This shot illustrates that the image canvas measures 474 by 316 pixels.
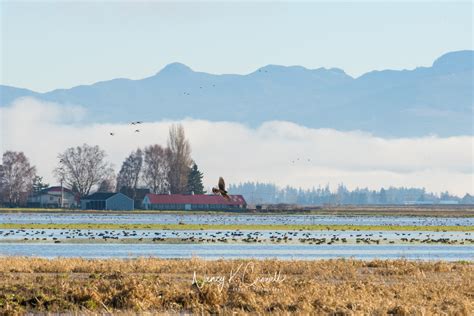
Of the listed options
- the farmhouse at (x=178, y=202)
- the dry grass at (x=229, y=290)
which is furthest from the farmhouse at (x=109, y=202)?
the dry grass at (x=229, y=290)

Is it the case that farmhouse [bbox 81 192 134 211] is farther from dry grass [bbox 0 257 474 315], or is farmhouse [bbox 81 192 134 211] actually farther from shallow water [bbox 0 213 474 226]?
dry grass [bbox 0 257 474 315]

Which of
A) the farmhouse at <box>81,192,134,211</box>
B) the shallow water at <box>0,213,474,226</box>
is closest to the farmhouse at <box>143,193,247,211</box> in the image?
the farmhouse at <box>81,192,134,211</box>

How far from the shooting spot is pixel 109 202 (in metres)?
191

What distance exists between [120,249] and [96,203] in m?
131

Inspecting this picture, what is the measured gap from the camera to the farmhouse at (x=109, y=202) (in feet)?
627

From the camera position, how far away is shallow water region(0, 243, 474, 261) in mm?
56656

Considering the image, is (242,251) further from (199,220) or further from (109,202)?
(109,202)

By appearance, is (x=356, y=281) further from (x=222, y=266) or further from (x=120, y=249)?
(x=120, y=249)

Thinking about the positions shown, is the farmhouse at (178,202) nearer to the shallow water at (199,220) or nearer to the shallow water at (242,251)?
the shallow water at (199,220)

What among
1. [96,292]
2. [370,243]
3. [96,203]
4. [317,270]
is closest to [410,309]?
[96,292]

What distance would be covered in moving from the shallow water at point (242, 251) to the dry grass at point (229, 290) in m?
15.1

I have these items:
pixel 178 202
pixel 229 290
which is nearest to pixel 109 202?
pixel 178 202

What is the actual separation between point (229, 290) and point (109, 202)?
529 feet

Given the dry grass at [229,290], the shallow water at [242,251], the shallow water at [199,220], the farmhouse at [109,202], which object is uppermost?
the farmhouse at [109,202]
